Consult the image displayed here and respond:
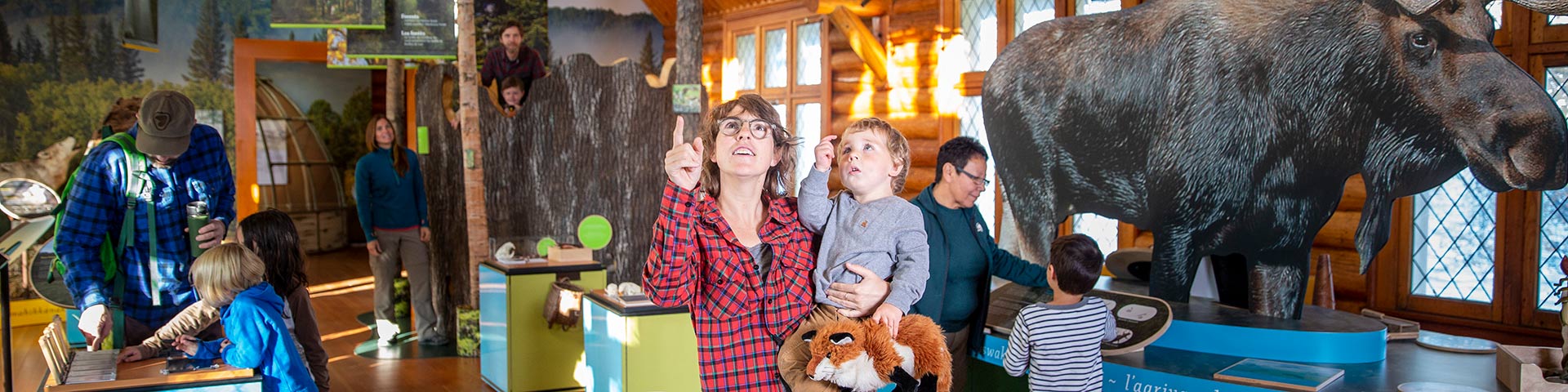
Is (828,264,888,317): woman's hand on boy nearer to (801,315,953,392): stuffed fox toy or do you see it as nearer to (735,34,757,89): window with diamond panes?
(801,315,953,392): stuffed fox toy

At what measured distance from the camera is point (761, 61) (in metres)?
10.7

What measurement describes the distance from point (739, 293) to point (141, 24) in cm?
881

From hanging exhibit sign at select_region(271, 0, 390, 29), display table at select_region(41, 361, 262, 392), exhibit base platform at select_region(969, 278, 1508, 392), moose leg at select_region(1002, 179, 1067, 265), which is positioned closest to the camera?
display table at select_region(41, 361, 262, 392)

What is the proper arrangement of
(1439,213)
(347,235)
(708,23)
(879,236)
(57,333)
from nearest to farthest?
(879,236), (57,333), (1439,213), (708,23), (347,235)

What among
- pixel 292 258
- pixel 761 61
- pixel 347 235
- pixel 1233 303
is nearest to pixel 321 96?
pixel 347 235

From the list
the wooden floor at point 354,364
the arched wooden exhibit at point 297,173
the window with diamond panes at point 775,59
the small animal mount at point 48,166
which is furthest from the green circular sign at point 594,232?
the arched wooden exhibit at point 297,173

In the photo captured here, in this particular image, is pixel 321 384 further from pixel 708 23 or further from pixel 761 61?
pixel 708 23

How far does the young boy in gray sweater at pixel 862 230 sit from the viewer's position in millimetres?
2391

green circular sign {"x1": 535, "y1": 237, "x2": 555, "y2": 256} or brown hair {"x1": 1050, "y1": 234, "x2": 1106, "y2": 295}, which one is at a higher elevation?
brown hair {"x1": 1050, "y1": 234, "x2": 1106, "y2": 295}

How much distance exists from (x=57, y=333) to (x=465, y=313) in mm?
3594

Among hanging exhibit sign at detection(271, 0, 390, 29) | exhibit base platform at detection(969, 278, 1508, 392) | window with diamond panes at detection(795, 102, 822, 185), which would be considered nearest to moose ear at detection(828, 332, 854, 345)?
exhibit base platform at detection(969, 278, 1508, 392)

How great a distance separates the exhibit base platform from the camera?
3992 mm

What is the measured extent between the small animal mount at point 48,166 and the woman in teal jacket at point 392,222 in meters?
3.45

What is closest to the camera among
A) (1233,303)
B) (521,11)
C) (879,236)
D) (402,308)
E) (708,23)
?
(879,236)
